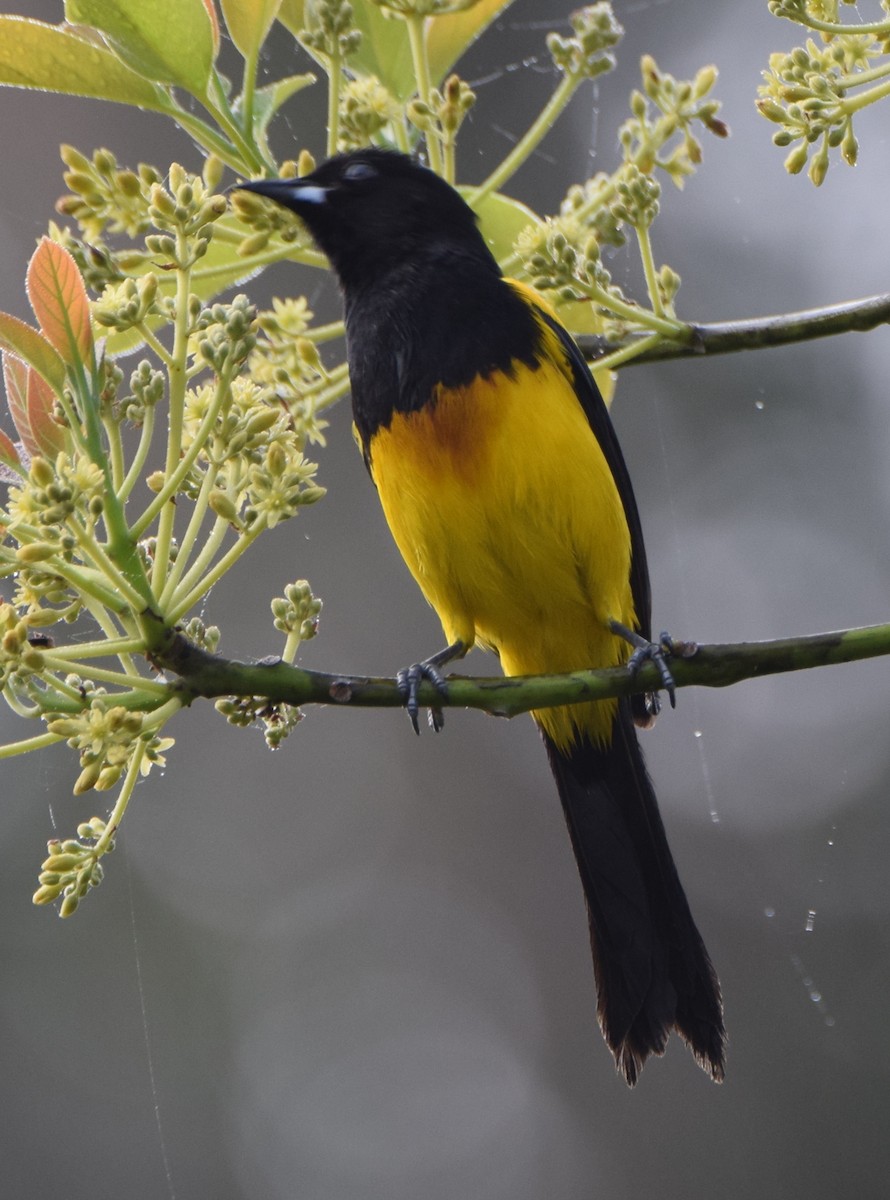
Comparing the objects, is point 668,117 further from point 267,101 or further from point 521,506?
point 521,506

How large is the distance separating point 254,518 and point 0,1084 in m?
Answer: 8.23

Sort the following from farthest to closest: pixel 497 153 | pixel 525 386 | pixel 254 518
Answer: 1. pixel 497 153
2. pixel 525 386
3. pixel 254 518

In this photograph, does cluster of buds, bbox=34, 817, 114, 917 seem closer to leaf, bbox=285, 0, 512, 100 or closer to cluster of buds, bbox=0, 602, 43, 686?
cluster of buds, bbox=0, 602, 43, 686

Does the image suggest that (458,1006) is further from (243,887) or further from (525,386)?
(525,386)

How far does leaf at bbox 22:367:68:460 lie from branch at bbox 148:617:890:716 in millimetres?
265

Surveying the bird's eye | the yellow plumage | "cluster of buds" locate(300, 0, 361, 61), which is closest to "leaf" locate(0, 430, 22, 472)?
"cluster of buds" locate(300, 0, 361, 61)

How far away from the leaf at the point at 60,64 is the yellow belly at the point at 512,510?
1091mm

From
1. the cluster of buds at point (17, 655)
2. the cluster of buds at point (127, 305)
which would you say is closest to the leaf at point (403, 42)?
the cluster of buds at point (127, 305)

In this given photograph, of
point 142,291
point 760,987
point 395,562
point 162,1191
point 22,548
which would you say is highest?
point 142,291

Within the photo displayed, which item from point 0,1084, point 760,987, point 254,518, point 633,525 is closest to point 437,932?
point 760,987

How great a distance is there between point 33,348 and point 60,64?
0.54m

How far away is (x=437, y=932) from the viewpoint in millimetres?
9414

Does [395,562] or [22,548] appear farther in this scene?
[395,562]

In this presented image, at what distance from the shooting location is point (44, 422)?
5.29ft
